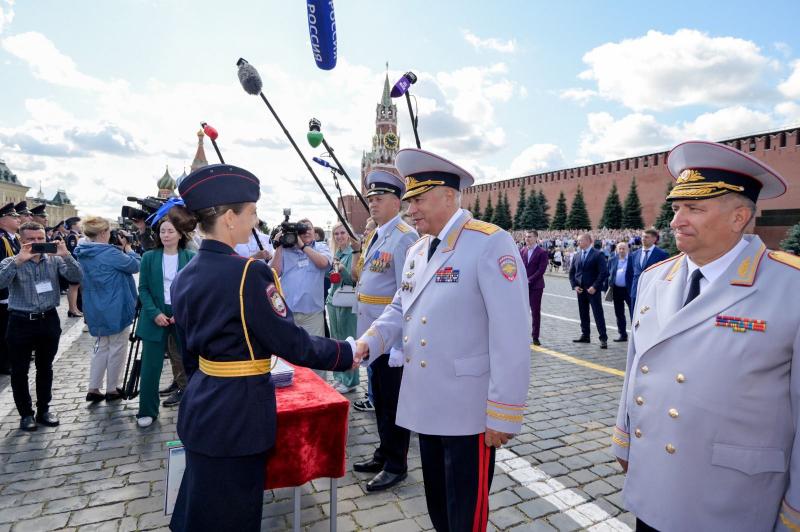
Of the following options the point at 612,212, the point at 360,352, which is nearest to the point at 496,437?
the point at 360,352

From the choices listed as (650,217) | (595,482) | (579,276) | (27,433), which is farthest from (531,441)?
(650,217)

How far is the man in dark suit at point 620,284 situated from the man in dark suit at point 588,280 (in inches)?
15.8

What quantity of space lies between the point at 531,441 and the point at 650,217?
54726 millimetres

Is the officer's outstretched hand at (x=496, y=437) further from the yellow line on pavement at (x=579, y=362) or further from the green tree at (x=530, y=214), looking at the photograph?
the green tree at (x=530, y=214)

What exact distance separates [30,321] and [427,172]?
4626mm

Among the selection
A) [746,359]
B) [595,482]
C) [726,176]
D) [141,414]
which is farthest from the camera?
[141,414]

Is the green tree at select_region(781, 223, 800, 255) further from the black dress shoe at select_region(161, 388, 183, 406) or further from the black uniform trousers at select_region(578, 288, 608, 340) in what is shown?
the black dress shoe at select_region(161, 388, 183, 406)

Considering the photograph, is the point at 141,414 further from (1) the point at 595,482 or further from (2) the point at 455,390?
(1) the point at 595,482

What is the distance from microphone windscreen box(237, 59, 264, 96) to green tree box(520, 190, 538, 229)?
196ft

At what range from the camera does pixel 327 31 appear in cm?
379

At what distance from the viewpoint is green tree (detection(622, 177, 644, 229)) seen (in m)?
52.0

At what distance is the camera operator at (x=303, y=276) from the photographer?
5.68 m

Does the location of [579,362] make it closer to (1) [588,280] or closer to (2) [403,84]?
(1) [588,280]

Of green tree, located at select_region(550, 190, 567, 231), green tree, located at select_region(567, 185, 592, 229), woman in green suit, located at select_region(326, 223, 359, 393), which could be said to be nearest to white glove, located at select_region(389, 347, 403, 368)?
woman in green suit, located at select_region(326, 223, 359, 393)
